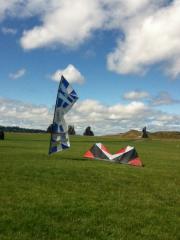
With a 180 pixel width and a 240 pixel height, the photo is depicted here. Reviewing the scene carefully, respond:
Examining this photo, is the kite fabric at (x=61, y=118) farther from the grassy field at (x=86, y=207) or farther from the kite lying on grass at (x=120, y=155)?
the grassy field at (x=86, y=207)

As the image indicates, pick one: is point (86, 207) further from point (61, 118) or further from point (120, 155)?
point (120, 155)

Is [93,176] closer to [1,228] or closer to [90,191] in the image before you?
[90,191]

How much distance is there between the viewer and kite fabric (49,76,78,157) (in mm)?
28875

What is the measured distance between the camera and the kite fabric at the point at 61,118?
28.9m

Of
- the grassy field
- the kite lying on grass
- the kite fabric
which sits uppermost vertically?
the kite fabric

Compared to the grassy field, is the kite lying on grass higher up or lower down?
higher up

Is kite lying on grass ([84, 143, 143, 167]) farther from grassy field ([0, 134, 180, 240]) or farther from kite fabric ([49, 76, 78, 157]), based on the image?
grassy field ([0, 134, 180, 240])

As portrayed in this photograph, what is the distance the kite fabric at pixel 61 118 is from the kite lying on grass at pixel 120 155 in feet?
14.4

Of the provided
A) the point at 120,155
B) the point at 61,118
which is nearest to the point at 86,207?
the point at 61,118

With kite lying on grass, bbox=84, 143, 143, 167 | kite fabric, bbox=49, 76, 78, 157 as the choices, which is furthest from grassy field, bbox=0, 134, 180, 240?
kite lying on grass, bbox=84, 143, 143, 167

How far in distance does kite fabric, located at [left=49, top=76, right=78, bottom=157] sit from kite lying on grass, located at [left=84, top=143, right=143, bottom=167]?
173 inches

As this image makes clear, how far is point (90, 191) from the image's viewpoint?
15.1m

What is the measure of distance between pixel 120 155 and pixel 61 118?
5.66 metres

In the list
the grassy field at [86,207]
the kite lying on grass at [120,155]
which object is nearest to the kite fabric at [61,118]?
the kite lying on grass at [120,155]
